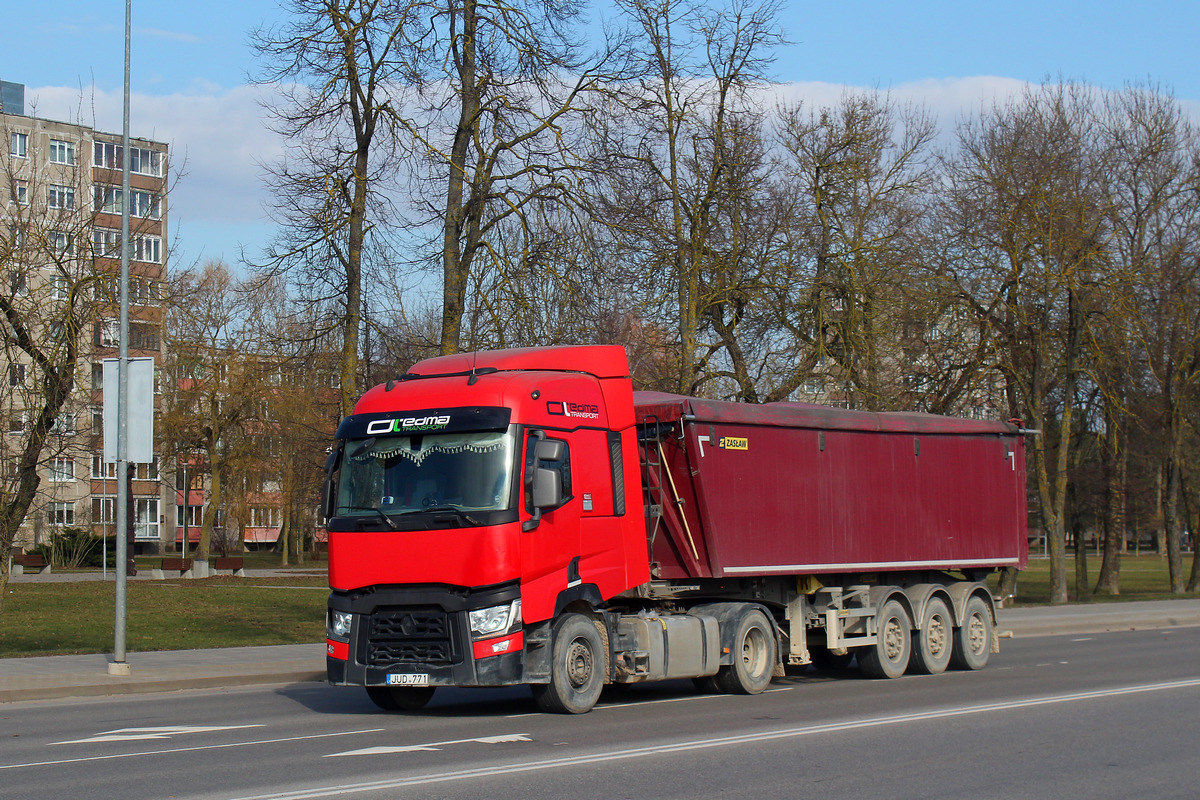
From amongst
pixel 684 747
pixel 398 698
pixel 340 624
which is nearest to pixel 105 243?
pixel 398 698

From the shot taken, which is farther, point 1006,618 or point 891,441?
point 1006,618

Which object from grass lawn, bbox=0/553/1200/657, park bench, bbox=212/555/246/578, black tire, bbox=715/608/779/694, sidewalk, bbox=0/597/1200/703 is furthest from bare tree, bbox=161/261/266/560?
black tire, bbox=715/608/779/694

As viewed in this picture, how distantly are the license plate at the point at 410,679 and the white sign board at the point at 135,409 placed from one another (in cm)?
696

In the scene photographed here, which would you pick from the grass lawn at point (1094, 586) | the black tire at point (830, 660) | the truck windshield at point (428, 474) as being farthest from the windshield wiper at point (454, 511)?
the grass lawn at point (1094, 586)

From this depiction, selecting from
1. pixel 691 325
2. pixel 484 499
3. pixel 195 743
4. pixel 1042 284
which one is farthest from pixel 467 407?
pixel 1042 284

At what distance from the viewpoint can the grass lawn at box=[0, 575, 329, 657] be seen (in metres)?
21.0

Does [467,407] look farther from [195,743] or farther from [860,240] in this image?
[860,240]

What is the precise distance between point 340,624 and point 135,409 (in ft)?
22.0

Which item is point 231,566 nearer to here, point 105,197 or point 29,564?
point 29,564

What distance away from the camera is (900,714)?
40.2 ft

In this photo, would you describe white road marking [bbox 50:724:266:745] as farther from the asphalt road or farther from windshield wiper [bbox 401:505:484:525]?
windshield wiper [bbox 401:505:484:525]

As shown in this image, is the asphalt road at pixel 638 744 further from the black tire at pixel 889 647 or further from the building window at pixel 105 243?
the building window at pixel 105 243

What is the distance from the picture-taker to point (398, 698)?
13367mm

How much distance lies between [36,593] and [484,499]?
2719cm
